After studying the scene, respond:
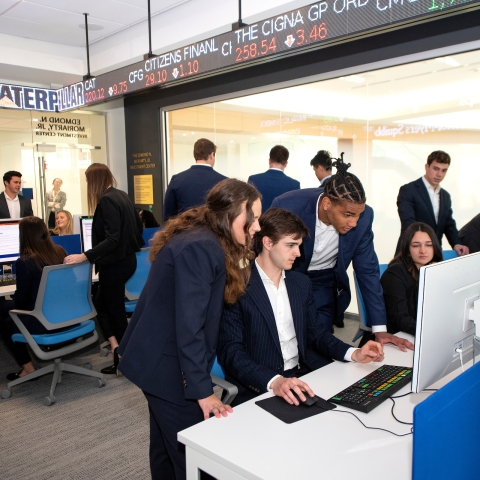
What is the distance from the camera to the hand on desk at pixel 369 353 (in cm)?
181

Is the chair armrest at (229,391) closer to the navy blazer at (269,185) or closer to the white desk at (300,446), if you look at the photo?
the white desk at (300,446)

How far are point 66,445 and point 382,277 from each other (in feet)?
6.60

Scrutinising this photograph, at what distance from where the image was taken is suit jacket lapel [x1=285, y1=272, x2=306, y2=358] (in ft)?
6.35

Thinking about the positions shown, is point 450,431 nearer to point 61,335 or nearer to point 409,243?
point 409,243

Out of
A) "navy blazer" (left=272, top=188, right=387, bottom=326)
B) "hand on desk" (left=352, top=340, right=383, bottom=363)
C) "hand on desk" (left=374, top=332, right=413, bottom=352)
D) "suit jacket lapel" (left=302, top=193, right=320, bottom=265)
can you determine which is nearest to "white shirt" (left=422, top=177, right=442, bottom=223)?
"navy blazer" (left=272, top=188, right=387, bottom=326)

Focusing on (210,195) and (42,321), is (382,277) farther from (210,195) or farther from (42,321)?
(42,321)

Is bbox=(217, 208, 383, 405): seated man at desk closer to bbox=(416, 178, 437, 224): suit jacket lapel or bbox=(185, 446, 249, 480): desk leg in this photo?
bbox=(185, 446, 249, 480): desk leg

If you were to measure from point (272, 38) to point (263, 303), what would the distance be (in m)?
1.87

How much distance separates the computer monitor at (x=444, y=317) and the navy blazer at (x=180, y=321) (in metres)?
0.63

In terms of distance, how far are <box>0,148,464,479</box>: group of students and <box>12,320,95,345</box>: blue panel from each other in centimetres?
163

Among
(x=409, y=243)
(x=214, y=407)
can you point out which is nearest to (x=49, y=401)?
(x=214, y=407)

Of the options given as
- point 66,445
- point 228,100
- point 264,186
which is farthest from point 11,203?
point 66,445

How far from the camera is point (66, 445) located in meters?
2.69

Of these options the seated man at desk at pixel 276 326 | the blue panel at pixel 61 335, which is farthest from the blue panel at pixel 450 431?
the blue panel at pixel 61 335
